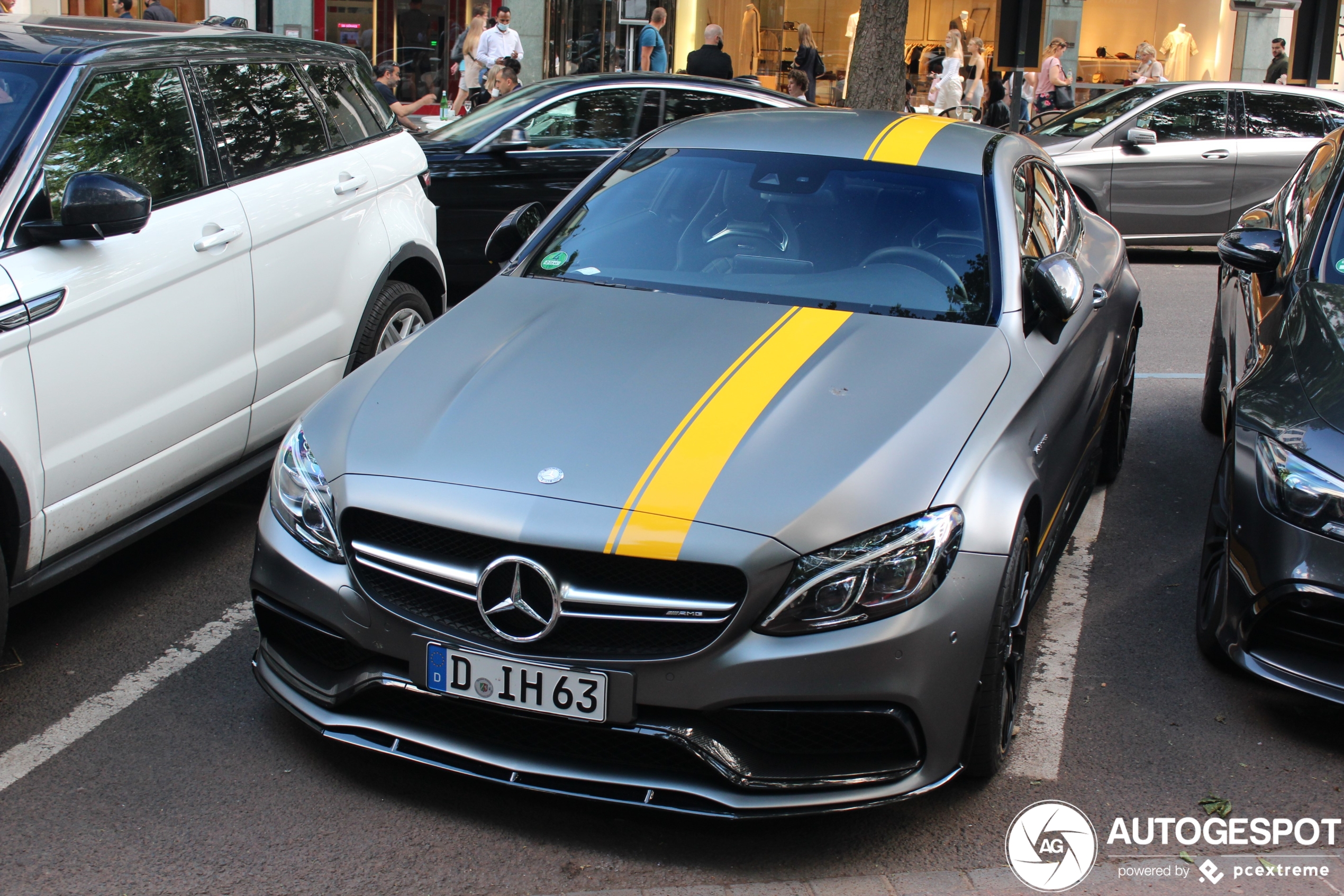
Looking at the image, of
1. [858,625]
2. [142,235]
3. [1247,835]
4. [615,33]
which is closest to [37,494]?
[142,235]

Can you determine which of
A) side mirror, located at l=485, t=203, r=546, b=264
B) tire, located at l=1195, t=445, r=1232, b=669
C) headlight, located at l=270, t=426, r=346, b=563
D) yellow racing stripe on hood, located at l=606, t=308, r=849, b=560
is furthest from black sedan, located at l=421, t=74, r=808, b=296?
tire, located at l=1195, t=445, r=1232, b=669

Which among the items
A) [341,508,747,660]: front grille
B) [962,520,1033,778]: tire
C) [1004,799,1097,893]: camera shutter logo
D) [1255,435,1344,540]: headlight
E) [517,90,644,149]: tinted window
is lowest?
[1004,799,1097,893]: camera shutter logo

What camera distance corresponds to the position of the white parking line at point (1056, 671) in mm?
3717

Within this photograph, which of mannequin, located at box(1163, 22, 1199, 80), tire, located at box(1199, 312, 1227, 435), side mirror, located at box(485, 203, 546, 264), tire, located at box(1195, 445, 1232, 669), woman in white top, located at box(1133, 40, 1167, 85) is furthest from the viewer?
mannequin, located at box(1163, 22, 1199, 80)

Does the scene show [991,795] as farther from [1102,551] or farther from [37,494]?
[37,494]

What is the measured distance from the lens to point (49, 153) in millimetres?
4016

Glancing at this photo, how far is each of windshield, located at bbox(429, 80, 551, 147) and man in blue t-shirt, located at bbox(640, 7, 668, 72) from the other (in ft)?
26.5

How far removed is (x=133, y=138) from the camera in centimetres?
438

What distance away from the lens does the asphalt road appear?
3.13m

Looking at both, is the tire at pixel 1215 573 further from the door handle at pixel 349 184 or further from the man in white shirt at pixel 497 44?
the man in white shirt at pixel 497 44

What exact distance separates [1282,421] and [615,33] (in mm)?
20391

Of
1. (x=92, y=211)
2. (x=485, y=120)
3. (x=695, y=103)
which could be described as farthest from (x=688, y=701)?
(x=695, y=103)

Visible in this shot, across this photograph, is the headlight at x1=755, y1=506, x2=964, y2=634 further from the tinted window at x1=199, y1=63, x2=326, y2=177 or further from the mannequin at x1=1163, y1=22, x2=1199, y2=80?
the mannequin at x1=1163, y1=22, x2=1199, y2=80

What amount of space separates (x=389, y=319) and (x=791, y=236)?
1.99 meters
